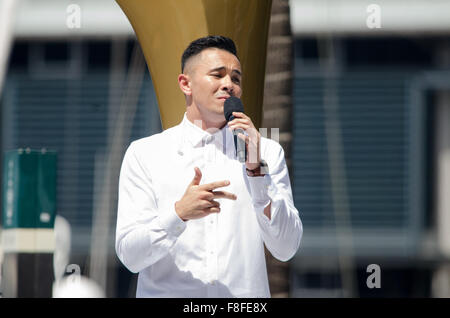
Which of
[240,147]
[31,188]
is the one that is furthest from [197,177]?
[31,188]

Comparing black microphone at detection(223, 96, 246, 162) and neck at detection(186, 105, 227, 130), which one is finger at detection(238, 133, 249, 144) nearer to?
black microphone at detection(223, 96, 246, 162)

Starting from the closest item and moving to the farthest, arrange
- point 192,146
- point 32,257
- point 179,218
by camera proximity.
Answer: point 179,218, point 192,146, point 32,257

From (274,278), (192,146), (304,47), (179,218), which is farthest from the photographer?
(304,47)

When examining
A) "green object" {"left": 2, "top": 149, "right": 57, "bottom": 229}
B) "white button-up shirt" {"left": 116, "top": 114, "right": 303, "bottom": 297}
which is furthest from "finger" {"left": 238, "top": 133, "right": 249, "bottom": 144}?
"green object" {"left": 2, "top": 149, "right": 57, "bottom": 229}

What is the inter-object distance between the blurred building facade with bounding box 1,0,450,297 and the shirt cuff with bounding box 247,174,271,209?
335 inches

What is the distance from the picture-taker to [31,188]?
143 inches

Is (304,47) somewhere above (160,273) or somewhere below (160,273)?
above

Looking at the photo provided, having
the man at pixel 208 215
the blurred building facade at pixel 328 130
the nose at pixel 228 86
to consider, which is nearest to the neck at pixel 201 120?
the man at pixel 208 215

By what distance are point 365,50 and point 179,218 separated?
9.49 m

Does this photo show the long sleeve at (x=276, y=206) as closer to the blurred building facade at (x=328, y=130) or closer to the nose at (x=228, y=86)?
the nose at (x=228, y=86)

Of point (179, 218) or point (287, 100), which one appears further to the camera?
point (287, 100)

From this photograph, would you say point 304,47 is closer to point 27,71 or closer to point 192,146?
point 27,71
